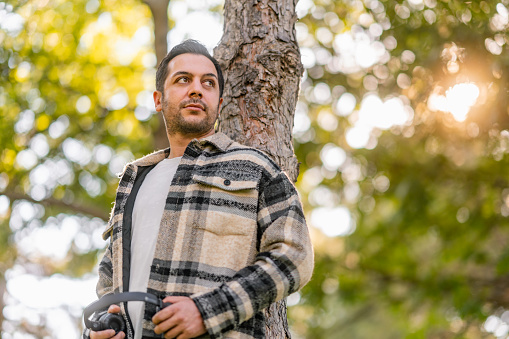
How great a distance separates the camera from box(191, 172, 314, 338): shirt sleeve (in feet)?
6.85

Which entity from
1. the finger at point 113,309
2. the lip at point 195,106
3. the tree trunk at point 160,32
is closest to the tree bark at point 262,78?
the lip at point 195,106

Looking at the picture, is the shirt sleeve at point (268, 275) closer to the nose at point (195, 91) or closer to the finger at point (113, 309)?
the finger at point (113, 309)

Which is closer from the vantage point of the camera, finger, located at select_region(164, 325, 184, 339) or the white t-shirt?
finger, located at select_region(164, 325, 184, 339)

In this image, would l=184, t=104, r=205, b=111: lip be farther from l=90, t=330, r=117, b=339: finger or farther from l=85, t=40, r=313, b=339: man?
l=90, t=330, r=117, b=339: finger

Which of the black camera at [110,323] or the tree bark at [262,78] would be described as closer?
the black camera at [110,323]

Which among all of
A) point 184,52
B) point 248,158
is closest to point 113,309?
point 248,158

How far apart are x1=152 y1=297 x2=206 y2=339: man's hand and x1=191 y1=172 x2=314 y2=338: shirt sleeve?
29mm

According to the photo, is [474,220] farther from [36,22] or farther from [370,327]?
[370,327]

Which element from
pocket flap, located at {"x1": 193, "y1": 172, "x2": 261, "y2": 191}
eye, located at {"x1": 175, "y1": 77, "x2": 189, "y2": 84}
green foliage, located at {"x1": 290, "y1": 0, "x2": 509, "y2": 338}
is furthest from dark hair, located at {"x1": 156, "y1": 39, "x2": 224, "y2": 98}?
green foliage, located at {"x1": 290, "y1": 0, "x2": 509, "y2": 338}

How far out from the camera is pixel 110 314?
236cm

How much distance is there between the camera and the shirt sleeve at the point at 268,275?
209 centimetres

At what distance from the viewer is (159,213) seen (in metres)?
2.49

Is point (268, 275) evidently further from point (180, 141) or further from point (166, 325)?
point (180, 141)

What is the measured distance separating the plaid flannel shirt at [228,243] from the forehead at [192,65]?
1.62 feet
